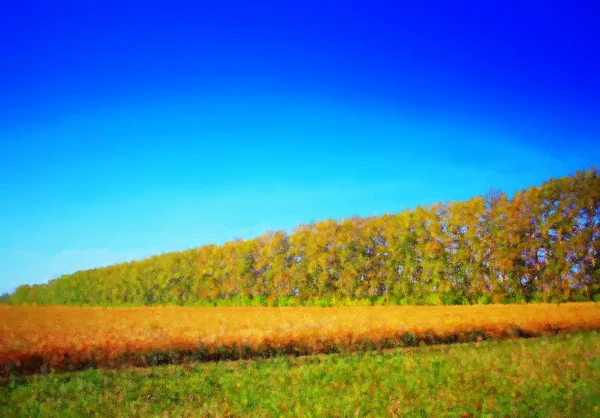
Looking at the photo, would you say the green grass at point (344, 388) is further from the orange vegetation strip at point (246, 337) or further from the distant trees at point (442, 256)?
the distant trees at point (442, 256)

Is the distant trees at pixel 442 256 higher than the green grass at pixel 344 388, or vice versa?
the distant trees at pixel 442 256

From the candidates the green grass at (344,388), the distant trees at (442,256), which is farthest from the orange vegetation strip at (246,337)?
the distant trees at (442,256)

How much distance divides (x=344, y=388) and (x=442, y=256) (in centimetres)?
2664

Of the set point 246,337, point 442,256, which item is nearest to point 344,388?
point 246,337

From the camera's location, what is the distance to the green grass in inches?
374

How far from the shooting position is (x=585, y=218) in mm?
34000

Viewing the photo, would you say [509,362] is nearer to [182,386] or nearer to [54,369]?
[182,386]

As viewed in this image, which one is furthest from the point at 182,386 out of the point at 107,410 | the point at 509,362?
the point at 509,362

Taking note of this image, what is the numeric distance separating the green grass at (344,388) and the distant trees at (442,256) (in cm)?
1994

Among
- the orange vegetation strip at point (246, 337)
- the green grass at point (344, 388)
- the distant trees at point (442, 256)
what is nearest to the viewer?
the green grass at point (344, 388)

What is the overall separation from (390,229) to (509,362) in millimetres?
26126

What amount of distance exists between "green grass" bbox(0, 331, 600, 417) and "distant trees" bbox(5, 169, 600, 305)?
19.9m

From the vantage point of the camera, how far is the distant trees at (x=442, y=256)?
33.3 metres

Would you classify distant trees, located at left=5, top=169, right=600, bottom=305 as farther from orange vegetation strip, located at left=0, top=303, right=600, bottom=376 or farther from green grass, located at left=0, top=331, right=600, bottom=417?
green grass, located at left=0, top=331, right=600, bottom=417
